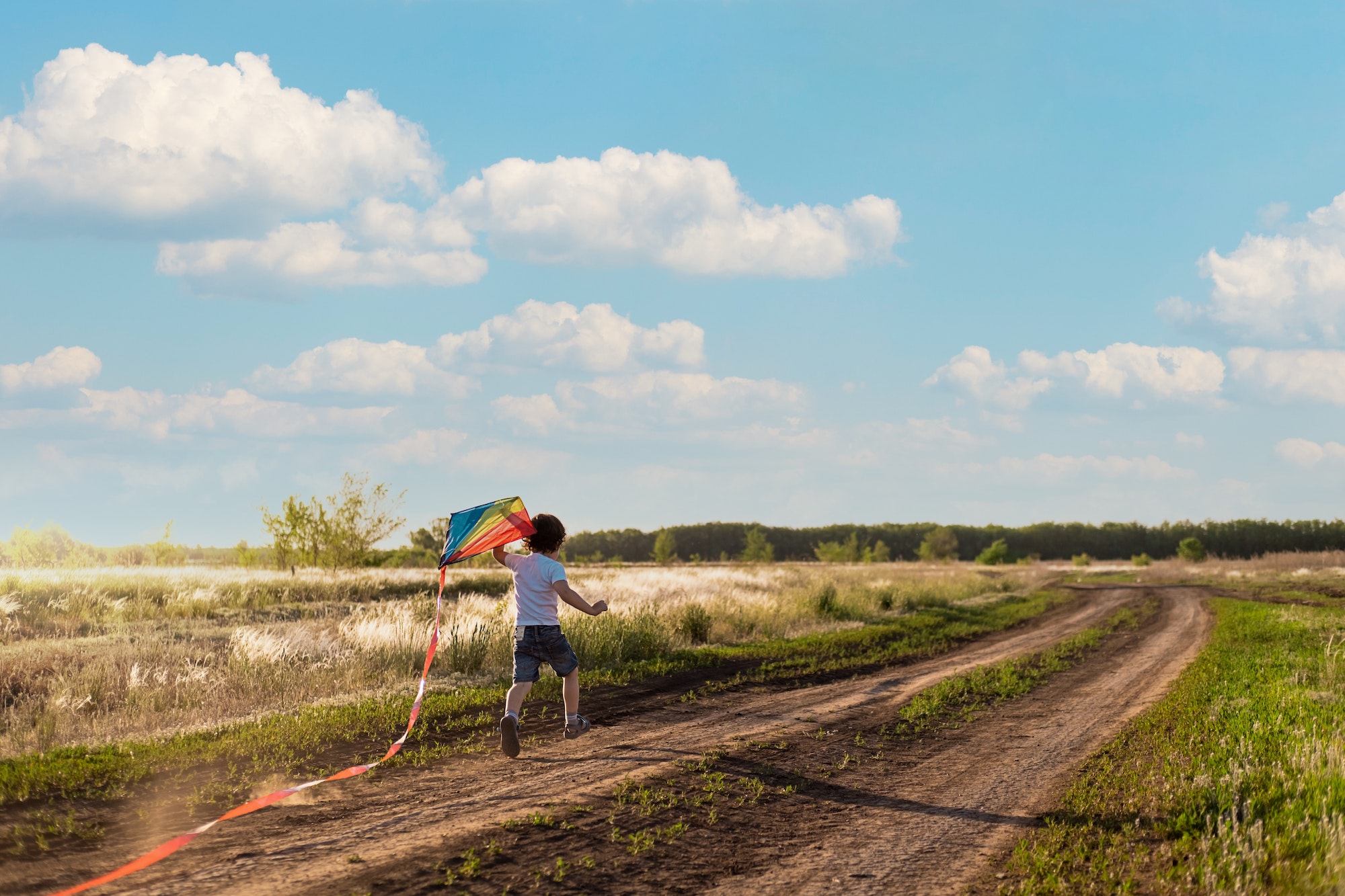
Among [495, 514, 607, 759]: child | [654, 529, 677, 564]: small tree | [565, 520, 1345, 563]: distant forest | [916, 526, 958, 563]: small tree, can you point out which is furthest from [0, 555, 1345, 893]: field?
[565, 520, 1345, 563]: distant forest

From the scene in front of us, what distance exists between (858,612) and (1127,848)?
20227 mm

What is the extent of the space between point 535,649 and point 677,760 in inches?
66.8

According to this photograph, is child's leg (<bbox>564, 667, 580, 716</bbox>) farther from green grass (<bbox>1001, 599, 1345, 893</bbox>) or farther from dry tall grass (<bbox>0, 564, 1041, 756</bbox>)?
dry tall grass (<bbox>0, 564, 1041, 756</bbox>)

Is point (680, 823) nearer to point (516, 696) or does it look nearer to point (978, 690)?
point (516, 696)

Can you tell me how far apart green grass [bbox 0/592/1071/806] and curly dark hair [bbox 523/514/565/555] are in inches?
88.1

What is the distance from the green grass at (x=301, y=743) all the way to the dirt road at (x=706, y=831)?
1.02m

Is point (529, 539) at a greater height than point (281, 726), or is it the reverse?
point (529, 539)

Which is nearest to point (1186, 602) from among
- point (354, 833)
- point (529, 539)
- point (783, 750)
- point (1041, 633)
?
point (1041, 633)

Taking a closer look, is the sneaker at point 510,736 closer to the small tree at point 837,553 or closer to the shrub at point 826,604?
the shrub at point 826,604

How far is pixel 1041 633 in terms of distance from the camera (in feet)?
71.1

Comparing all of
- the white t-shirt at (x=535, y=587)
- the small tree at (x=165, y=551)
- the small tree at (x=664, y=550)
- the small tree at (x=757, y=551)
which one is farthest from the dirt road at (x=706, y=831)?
the small tree at (x=664, y=550)

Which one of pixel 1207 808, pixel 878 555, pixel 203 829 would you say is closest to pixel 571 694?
pixel 203 829

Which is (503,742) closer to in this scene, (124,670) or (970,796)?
(970,796)

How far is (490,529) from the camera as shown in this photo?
789cm
